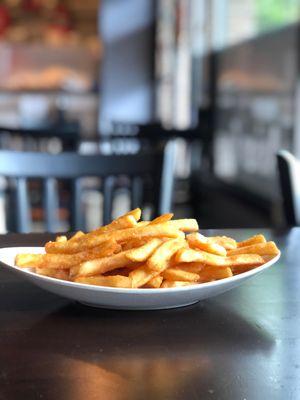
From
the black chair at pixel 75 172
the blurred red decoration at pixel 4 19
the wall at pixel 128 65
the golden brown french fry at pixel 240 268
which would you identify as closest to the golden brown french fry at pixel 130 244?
the golden brown french fry at pixel 240 268

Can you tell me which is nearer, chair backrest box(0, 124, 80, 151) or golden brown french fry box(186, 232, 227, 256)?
golden brown french fry box(186, 232, 227, 256)

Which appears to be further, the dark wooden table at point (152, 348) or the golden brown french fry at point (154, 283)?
the golden brown french fry at point (154, 283)

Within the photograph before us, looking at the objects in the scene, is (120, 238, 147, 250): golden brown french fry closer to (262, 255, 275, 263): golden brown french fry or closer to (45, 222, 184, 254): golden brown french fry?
(45, 222, 184, 254): golden brown french fry

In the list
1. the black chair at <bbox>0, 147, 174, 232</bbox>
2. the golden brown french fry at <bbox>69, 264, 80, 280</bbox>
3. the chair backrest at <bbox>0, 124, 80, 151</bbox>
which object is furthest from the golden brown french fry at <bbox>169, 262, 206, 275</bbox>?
the chair backrest at <bbox>0, 124, 80, 151</bbox>

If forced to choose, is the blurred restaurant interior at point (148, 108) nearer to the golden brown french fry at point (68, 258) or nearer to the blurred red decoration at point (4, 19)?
the blurred red decoration at point (4, 19)

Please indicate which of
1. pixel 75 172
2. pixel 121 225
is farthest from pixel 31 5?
pixel 121 225

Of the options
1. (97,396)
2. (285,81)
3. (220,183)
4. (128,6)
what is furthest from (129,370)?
(128,6)
